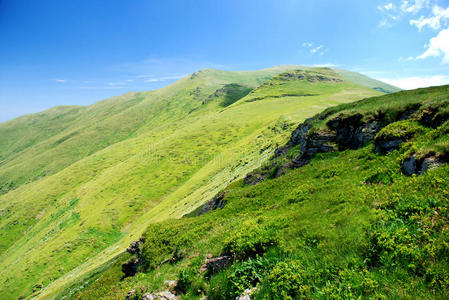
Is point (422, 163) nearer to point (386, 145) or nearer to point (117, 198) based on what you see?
point (386, 145)

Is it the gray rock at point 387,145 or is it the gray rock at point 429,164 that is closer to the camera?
the gray rock at point 429,164

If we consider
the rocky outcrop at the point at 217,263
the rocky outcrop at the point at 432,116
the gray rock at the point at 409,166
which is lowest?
the rocky outcrop at the point at 217,263

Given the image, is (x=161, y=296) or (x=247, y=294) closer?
(x=247, y=294)

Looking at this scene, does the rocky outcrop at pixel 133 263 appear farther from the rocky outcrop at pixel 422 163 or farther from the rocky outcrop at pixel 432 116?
the rocky outcrop at pixel 432 116

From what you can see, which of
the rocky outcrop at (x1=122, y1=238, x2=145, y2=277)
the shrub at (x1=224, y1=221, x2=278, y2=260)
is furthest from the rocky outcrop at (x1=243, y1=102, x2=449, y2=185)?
the rocky outcrop at (x1=122, y1=238, x2=145, y2=277)

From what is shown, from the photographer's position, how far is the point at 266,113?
138 meters

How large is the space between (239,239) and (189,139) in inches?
4697

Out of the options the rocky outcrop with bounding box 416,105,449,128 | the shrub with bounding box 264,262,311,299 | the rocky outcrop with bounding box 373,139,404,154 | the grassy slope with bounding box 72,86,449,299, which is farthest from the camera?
the rocky outcrop with bounding box 373,139,404,154

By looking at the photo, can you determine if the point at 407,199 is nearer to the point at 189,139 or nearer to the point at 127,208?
the point at 127,208

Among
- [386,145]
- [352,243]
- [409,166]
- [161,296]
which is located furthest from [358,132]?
[161,296]

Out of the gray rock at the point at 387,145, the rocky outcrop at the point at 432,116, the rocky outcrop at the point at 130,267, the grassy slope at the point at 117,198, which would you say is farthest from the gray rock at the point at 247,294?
the grassy slope at the point at 117,198

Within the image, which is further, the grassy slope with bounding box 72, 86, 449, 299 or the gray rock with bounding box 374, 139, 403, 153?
the gray rock with bounding box 374, 139, 403, 153

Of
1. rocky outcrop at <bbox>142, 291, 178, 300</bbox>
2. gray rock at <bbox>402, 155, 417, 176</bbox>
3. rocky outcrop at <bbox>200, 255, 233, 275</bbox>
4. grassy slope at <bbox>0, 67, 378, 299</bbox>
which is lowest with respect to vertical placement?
grassy slope at <bbox>0, 67, 378, 299</bbox>

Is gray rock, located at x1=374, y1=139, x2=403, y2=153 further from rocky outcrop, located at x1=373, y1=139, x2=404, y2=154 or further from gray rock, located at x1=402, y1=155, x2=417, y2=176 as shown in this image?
gray rock, located at x1=402, y1=155, x2=417, y2=176
